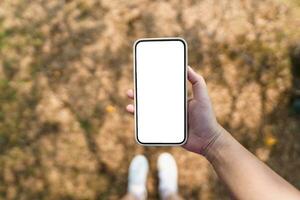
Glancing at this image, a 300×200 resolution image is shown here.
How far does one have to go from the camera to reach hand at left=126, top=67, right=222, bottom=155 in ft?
11.3

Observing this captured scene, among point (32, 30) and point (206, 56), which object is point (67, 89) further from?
point (206, 56)

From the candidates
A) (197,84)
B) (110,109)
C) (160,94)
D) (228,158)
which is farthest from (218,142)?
(110,109)

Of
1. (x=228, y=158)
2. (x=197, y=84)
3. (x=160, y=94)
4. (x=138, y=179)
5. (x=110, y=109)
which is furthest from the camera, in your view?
Result: (x=110, y=109)

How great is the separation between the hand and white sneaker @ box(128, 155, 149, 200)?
83cm

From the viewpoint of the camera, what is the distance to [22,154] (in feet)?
14.5

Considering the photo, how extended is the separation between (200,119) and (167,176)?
102cm

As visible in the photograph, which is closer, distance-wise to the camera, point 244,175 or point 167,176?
point 244,175

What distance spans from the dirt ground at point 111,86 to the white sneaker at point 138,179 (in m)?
0.12

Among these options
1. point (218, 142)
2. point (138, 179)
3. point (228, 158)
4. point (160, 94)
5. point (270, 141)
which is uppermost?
point (160, 94)

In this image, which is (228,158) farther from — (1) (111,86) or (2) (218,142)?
(1) (111,86)

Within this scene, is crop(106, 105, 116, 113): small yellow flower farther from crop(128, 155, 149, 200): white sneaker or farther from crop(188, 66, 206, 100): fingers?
crop(188, 66, 206, 100): fingers

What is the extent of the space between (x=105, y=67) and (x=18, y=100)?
3.10 ft

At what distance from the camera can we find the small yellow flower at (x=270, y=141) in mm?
4379

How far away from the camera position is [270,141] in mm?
4371
